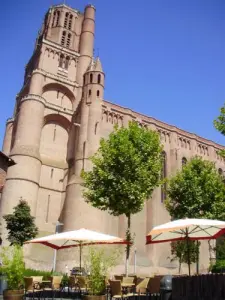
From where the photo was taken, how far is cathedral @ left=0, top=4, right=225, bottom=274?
1455 inches

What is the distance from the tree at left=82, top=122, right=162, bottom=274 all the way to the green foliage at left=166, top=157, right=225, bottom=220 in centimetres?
575

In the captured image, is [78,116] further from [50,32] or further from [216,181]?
[216,181]

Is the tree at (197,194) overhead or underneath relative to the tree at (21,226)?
overhead

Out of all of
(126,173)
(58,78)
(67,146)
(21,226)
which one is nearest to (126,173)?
(126,173)

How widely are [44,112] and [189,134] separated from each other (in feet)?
79.5

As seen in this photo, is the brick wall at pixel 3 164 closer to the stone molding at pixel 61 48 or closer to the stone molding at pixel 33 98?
the stone molding at pixel 33 98

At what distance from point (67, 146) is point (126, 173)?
2454cm

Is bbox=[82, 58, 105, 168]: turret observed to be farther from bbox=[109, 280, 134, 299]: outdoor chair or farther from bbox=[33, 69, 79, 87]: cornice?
bbox=[109, 280, 134, 299]: outdoor chair

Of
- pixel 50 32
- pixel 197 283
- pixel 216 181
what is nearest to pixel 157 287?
pixel 197 283

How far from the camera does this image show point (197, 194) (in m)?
26.4

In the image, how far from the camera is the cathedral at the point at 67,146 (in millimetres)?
36969

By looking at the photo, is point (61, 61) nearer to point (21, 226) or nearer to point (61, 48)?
point (61, 48)

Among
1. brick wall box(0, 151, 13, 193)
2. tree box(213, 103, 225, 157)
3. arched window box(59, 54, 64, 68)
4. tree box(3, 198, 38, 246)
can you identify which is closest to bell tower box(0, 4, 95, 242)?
arched window box(59, 54, 64, 68)

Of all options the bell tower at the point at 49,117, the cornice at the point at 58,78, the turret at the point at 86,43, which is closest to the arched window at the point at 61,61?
the bell tower at the point at 49,117
